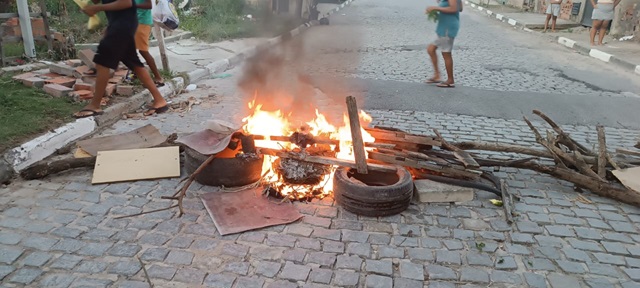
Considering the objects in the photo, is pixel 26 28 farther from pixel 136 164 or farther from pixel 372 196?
pixel 372 196

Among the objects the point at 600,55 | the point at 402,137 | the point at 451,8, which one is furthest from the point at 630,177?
the point at 600,55

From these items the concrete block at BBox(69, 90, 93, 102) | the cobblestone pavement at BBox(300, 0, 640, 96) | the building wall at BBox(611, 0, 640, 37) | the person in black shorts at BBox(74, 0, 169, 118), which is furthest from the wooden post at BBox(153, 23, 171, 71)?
the building wall at BBox(611, 0, 640, 37)

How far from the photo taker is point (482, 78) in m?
9.49

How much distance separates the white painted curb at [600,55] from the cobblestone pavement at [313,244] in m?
10.0

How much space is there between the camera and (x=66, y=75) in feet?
22.2

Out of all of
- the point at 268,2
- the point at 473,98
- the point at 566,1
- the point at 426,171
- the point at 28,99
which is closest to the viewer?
the point at 426,171

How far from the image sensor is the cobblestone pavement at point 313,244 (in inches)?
117

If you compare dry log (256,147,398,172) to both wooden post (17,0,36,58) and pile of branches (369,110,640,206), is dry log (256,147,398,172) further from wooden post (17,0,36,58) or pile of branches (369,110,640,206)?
wooden post (17,0,36,58)

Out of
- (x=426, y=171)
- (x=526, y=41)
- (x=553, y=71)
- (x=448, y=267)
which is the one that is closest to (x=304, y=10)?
(x=526, y=41)

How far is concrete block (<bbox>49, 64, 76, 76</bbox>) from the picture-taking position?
22.0 feet

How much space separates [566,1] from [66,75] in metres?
21.6

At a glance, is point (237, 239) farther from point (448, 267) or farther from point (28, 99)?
point (28, 99)

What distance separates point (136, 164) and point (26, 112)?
200 centimetres

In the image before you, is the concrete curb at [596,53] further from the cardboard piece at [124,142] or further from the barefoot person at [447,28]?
the cardboard piece at [124,142]
